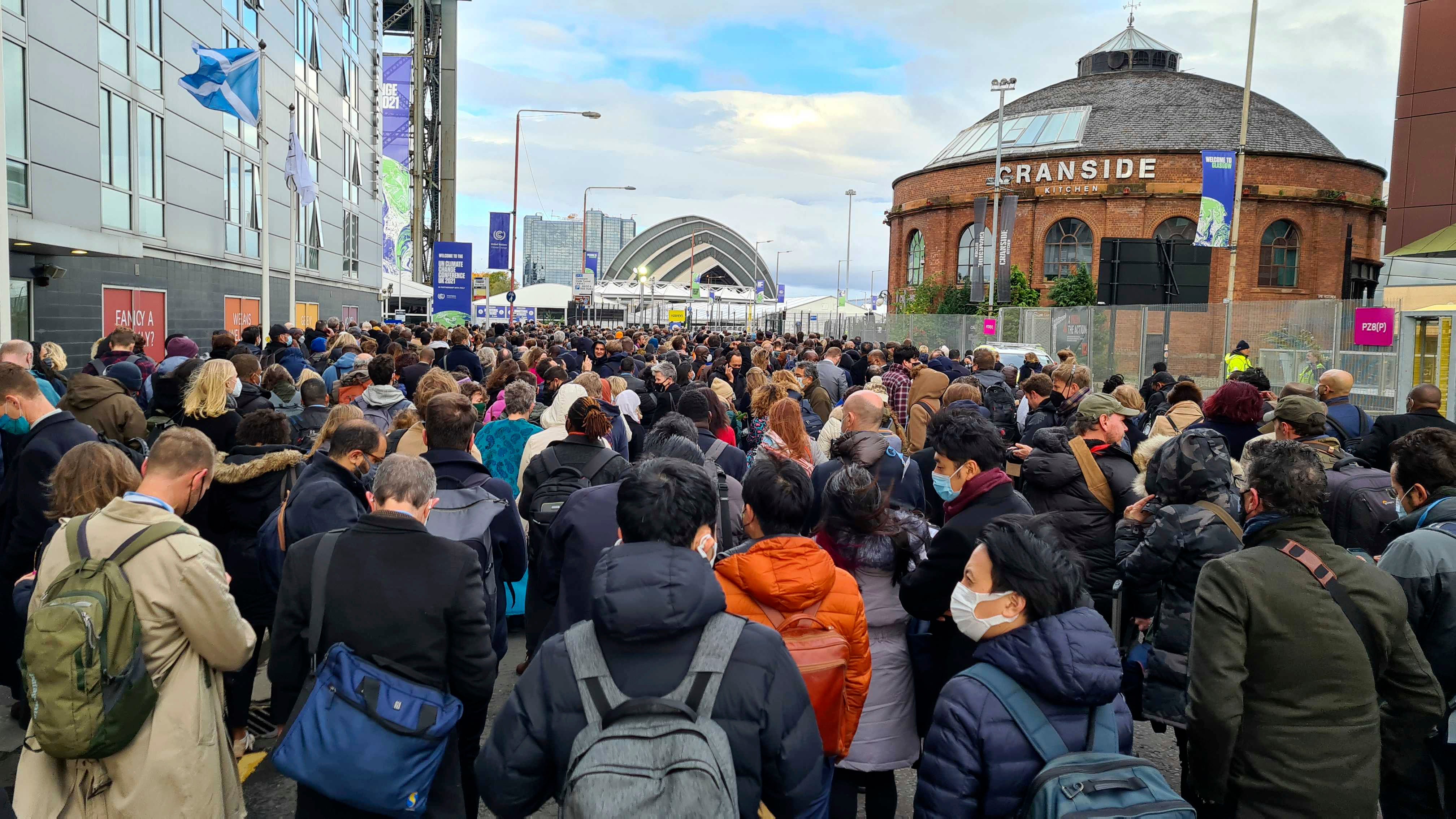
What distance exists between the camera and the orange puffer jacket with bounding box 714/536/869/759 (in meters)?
3.30

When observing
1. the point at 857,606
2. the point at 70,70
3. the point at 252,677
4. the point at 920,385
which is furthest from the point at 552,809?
the point at 70,70

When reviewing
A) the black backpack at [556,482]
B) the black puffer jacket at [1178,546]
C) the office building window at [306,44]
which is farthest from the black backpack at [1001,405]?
the office building window at [306,44]

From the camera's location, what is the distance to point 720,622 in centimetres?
260

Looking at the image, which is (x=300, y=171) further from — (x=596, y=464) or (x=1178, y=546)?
(x=1178, y=546)

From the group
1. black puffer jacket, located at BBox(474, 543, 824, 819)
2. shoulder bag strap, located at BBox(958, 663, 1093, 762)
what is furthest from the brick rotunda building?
black puffer jacket, located at BBox(474, 543, 824, 819)

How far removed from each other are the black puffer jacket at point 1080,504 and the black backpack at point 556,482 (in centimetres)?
244

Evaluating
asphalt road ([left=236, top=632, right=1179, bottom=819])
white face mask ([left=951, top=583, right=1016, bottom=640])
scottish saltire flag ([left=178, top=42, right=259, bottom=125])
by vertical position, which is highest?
scottish saltire flag ([left=178, top=42, right=259, bottom=125])

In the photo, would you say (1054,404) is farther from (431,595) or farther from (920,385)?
(431,595)

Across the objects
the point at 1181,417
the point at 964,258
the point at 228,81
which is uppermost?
the point at 964,258

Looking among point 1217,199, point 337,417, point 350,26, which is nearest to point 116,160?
point 337,417

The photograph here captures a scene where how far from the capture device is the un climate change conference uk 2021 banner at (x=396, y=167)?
53.0 metres

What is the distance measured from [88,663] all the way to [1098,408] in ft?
17.6

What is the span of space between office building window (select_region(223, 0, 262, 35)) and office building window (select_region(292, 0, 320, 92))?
3.57 metres

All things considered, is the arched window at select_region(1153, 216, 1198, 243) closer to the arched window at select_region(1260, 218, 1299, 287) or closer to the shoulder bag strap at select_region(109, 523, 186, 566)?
the arched window at select_region(1260, 218, 1299, 287)
